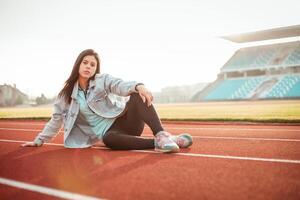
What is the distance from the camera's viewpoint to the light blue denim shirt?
4.43 metres

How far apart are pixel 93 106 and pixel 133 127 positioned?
621mm

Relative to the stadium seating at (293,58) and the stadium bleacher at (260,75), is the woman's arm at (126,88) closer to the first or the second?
the stadium bleacher at (260,75)

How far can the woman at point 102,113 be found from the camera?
4.16 m

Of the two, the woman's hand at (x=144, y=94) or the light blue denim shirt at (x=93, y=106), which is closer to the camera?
the woman's hand at (x=144, y=94)

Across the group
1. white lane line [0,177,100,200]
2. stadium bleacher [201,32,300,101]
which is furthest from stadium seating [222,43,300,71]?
white lane line [0,177,100,200]

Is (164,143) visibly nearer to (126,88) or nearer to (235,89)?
(126,88)

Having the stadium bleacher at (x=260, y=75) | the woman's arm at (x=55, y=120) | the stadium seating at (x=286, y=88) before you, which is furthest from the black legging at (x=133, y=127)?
the stadium seating at (x=286, y=88)

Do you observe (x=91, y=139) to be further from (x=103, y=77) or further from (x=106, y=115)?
(x=103, y=77)

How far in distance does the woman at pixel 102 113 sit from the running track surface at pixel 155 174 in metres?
0.18

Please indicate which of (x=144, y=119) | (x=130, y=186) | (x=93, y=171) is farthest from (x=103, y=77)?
(x=130, y=186)

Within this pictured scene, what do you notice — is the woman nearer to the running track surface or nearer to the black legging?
the black legging

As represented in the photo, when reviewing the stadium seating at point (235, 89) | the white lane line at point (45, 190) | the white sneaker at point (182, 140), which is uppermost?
the white lane line at point (45, 190)

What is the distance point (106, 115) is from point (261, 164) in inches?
83.3

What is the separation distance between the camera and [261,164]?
3271 mm
